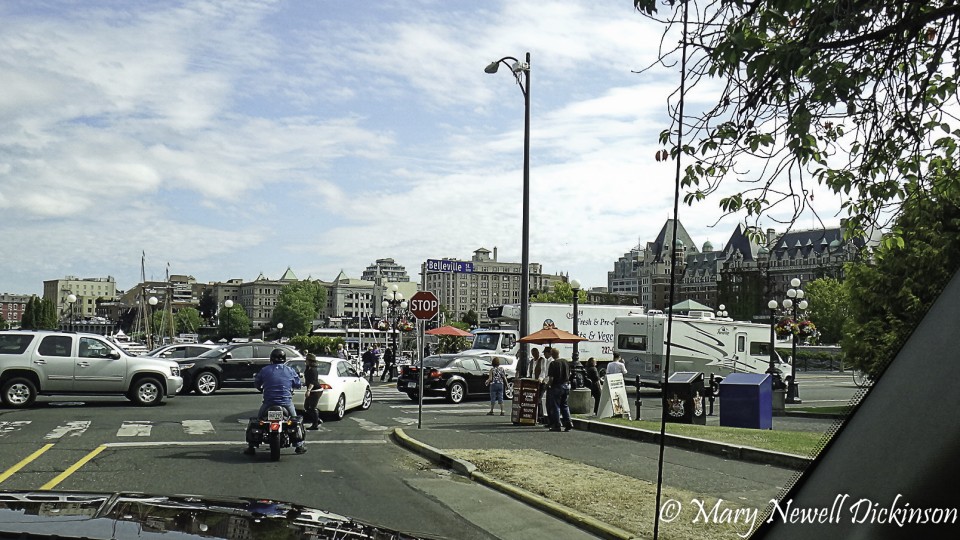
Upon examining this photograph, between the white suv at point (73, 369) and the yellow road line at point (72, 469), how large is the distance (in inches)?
305

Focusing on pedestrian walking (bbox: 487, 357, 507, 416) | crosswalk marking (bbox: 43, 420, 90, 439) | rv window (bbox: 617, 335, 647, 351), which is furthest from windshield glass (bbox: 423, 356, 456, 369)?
rv window (bbox: 617, 335, 647, 351)

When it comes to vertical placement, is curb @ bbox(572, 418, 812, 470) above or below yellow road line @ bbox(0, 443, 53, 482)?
above

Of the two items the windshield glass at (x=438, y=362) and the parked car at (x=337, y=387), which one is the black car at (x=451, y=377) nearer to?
the windshield glass at (x=438, y=362)

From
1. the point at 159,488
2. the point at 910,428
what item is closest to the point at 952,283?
the point at 910,428

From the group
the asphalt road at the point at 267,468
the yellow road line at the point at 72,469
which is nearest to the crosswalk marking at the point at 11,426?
the asphalt road at the point at 267,468

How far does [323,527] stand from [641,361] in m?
31.7

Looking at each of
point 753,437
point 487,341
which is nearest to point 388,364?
point 487,341

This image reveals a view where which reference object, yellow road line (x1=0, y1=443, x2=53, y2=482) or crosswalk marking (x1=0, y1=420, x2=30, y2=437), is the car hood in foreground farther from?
crosswalk marking (x1=0, y1=420, x2=30, y2=437)

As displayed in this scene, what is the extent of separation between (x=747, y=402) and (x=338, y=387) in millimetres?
9232

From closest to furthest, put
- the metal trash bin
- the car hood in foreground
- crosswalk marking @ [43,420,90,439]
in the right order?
1. the car hood in foreground
2. crosswalk marking @ [43,420,90,439]
3. the metal trash bin

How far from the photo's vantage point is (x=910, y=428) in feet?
7.35

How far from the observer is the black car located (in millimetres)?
25062

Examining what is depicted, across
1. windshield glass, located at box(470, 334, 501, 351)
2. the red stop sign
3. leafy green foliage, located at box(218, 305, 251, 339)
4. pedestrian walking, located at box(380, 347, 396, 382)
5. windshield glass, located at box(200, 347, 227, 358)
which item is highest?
the red stop sign

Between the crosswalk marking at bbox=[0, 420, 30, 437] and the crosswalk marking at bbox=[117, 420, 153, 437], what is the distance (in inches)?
74.4
